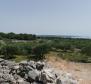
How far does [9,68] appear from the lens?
29984 mm

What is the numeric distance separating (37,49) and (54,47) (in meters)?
29.3

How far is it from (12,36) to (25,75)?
121113 millimetres

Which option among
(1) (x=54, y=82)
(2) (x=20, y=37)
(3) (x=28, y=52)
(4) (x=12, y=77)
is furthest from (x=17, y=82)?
(2) (x=20, y=37)

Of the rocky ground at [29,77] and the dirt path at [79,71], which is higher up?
the rocky ground at [29,77]

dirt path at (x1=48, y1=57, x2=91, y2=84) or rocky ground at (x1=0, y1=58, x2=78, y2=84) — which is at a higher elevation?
rocky ground at (x1=0, y1=58, x2=78, y2=84)

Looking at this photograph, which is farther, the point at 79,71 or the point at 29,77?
the point at 79,71

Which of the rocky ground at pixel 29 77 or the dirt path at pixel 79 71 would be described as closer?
the rocky ground at pixel 29 77

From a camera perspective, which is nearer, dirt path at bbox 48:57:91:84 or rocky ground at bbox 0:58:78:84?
rocky ground at bbox 0:58:78:84

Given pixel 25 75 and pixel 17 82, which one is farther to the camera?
pixel 25 75

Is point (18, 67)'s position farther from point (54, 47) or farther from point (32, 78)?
point (54, 47)

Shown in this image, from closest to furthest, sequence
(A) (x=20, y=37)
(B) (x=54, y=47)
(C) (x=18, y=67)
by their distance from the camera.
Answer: (C) (x=18, y=67) < (B) (x=54, y=47) < (A) (x=20, y=37)

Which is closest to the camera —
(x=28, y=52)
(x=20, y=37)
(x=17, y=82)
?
(x=17, y=82)

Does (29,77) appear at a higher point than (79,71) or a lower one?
higher

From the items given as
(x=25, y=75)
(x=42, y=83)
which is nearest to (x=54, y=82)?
(x=42, y=83)
